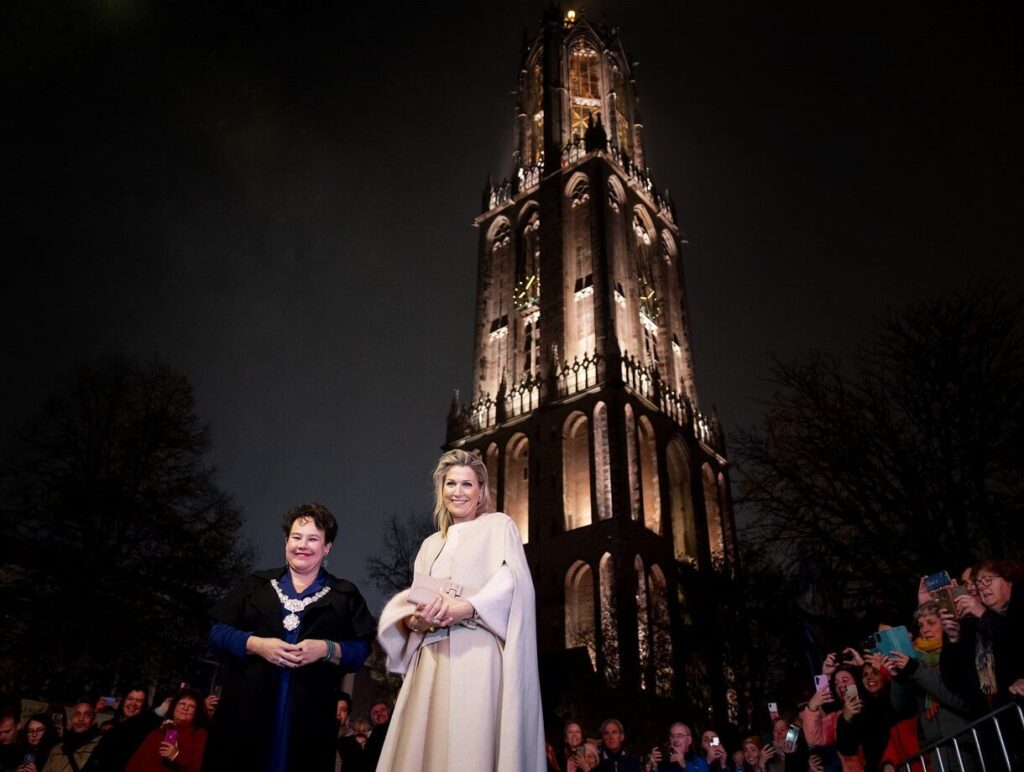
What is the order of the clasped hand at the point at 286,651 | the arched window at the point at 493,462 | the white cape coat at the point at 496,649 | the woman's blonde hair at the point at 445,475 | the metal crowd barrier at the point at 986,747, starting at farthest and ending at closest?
the arched window at the point at 493,462 → the woman's blonde hair at the point at 445,475 → the metal crowd barrier at the point at 986,747 → the clasped hand at the point at 286,651 → the white cape coat at the point at 496,649

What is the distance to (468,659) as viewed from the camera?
3.75 m

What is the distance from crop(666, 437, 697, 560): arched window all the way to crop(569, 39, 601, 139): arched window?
27.4 meters

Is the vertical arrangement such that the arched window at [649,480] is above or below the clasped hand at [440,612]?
above

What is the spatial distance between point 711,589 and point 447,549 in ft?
119

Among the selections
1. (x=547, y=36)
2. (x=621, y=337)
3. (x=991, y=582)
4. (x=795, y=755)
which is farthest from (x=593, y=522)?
(x=547, y=36)

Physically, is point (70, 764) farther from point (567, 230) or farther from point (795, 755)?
point (567, 230)

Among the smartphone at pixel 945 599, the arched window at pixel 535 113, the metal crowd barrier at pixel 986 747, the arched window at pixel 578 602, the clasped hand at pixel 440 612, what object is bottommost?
the metal crowd barrier at pixel 986 747

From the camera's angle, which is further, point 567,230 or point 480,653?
point 567,230

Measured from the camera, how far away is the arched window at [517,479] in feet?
139

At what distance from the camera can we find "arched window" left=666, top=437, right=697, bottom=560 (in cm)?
4338

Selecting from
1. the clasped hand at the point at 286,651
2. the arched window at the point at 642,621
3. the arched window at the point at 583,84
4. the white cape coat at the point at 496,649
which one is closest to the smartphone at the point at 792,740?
the white cape coat at the point at 496,649

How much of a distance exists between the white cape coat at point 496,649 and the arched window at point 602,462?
34233 mm

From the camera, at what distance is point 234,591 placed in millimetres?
4203

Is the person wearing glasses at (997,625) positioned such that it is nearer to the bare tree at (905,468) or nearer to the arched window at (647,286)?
the bare tree at (905,468)
